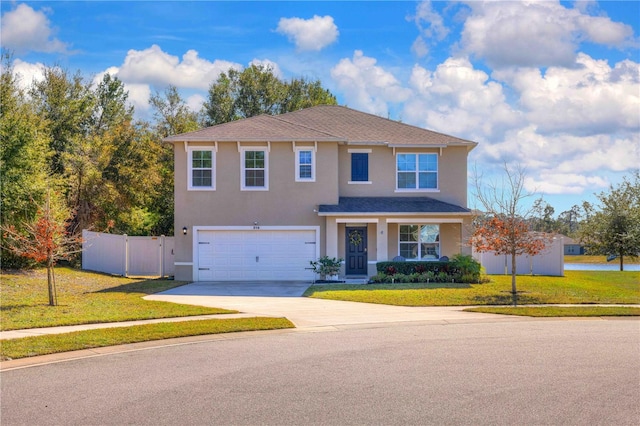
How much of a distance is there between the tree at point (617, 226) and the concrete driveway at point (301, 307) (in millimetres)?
21498

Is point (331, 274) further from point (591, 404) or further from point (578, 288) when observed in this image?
point (591, 404)

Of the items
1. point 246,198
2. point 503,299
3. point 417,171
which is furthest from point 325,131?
point 503,299

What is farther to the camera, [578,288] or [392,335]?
[578,288]

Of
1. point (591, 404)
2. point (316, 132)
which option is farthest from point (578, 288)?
point (591, 404)

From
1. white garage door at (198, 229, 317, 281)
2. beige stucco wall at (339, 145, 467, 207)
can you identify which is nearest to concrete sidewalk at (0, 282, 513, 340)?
white garage door at (198, 229, 317, 281)

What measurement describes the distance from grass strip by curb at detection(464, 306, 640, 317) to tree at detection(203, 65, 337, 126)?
34.6 meters

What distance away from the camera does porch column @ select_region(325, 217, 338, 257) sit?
1117 inches

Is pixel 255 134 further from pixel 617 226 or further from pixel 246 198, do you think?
pixel 617 226

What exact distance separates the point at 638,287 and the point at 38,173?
2454cm

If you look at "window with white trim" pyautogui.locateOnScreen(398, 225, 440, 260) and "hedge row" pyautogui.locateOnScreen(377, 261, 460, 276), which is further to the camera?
"window with white trim" pyautogui.locateOnScreen(398, 225, 440, 260)

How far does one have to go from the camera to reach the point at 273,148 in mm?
28688

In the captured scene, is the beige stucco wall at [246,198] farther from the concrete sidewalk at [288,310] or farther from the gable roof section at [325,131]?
the concrete sidewalk at [288,310]

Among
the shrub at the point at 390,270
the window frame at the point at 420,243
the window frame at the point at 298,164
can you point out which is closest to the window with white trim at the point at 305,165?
the window frame at the point at 298,164

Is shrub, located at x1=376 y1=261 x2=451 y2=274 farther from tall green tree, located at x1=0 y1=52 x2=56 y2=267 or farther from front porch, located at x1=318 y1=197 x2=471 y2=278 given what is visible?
tall green tree, located at x1=0 y1=52 x2=56 y2=267
